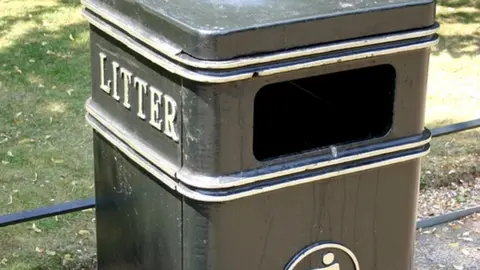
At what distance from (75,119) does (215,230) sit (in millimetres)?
3070

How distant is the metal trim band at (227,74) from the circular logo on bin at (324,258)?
47 cm

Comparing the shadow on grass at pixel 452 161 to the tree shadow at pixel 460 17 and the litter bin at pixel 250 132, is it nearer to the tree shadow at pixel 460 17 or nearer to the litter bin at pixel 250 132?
the litter bin at pixel 250 132

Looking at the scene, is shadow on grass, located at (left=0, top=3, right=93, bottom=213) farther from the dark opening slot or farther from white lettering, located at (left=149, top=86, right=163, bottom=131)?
white lettering, located at (left=149, top=86, right=163, bottom=131)

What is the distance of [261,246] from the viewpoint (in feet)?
6.95

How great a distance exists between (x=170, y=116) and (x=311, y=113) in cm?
63

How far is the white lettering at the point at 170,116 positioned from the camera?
203 cm

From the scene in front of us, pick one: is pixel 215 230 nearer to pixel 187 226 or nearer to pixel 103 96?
pixel 187 226

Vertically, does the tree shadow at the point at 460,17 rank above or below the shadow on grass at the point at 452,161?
above

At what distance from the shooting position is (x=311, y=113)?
2.56 metres

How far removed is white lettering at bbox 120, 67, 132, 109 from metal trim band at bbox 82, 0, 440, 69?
0.12 metres

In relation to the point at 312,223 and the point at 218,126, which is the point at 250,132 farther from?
the point at 312,223

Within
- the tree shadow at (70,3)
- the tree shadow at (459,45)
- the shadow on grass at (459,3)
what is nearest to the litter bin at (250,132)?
the tree shadow at (459,45)

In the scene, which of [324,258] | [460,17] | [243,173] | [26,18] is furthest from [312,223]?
[460,17]

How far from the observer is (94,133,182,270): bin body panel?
2.16 metres
